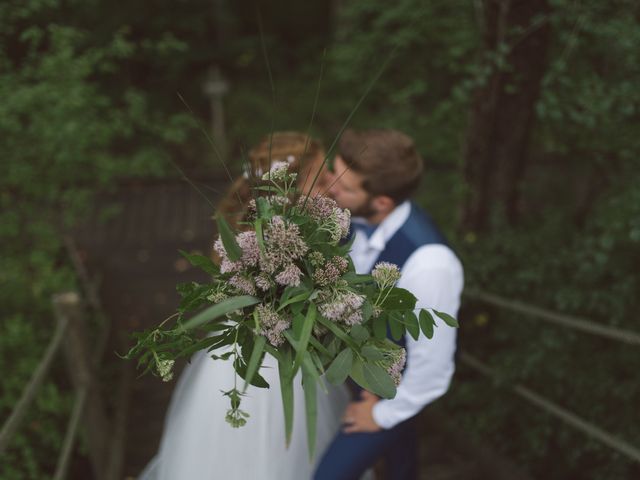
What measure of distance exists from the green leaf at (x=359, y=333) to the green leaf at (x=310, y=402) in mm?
124

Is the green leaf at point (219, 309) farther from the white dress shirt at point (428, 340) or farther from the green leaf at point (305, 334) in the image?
the white dress shirt at point (428, 340)

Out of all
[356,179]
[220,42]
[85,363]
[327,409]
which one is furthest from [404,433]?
[220,42]

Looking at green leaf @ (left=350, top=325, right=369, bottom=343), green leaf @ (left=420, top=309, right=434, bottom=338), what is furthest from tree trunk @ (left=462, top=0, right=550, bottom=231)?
green leaf @ (left=350, top=325, right=369, bottom=343)

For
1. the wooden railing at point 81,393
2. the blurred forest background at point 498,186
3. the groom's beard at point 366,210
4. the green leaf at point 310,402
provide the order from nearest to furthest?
the green leaf at point 310,402
the groom's beard at point 366,210
the wooden railing at point 81,393
the blurred forest background at point 498,186

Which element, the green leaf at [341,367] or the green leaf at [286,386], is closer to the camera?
the green leaf at [286,386]

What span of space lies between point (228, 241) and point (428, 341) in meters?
0.90

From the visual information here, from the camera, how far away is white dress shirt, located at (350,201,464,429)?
1715mm

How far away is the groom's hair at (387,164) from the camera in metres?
1.85

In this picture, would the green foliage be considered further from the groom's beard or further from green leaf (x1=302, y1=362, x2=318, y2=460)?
green leaf (x1=302, y1=362, x2=318, y2=460)

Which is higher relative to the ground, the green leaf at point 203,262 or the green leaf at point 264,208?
the green leaf at point 264,208

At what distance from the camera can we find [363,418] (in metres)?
1.91

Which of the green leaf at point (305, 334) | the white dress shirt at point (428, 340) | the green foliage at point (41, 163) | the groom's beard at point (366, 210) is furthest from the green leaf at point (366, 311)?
the green foliage at point (41, 163)

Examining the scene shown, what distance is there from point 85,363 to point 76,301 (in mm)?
381

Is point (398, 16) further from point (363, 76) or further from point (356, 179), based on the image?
point (356, 179)
